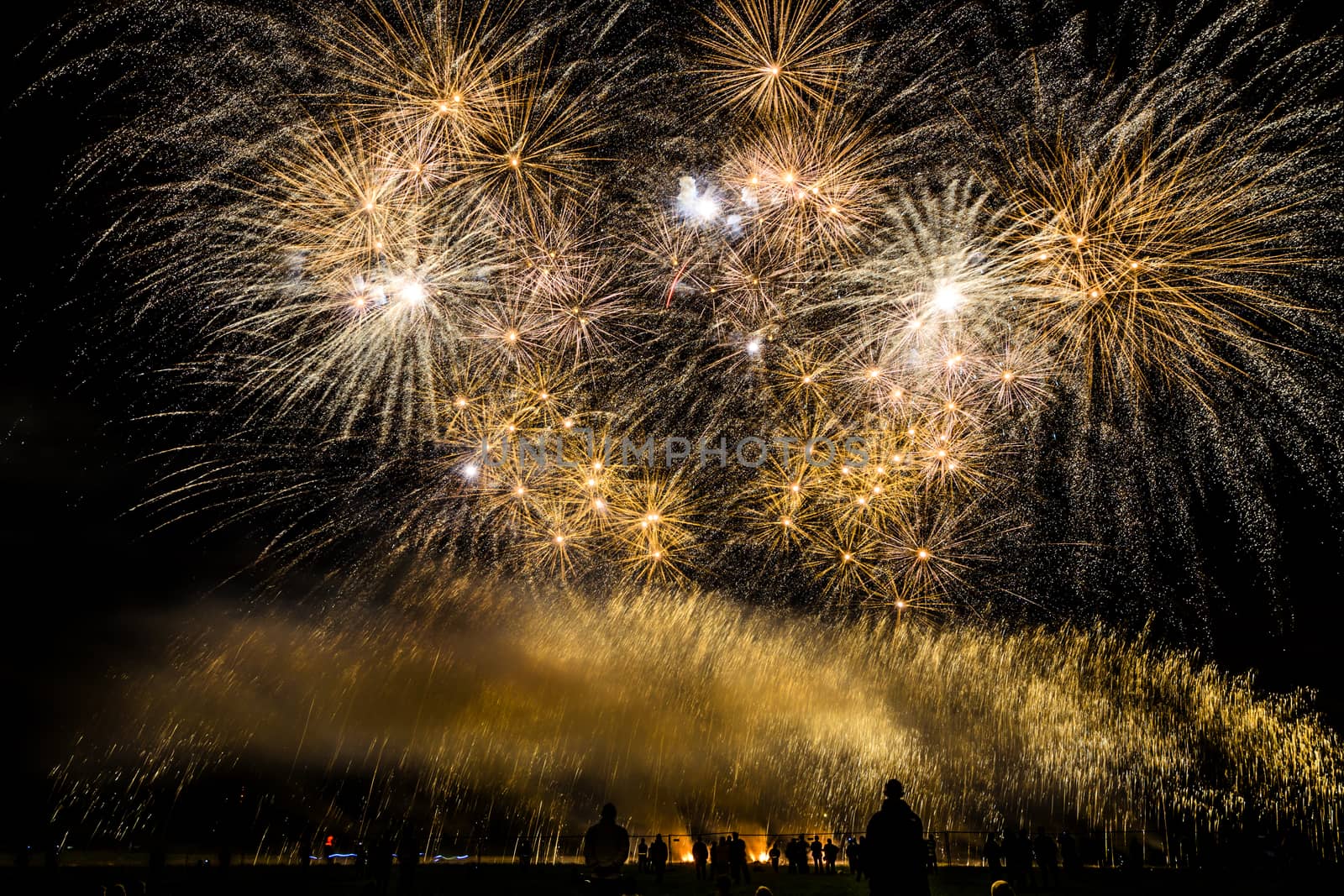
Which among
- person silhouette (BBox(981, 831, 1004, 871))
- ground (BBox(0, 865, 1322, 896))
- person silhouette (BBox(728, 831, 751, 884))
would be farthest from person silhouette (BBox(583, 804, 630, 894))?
person silhouette (BBox(981, 831, 1004, 871))

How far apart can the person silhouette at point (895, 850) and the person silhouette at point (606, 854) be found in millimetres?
2222

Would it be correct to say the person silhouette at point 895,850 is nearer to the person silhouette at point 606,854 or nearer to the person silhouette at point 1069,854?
the person silhouette at point 606,854

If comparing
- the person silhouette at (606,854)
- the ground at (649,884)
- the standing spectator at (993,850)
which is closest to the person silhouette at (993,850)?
the standing spectator at (993,850)

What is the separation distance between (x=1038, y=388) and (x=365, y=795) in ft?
600

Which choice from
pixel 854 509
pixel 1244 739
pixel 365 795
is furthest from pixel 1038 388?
pixel 365 795

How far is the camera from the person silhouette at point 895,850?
21.6ft

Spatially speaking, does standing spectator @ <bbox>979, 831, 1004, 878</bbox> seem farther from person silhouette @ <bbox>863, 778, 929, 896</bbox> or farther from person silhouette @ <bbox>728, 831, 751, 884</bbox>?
person silhouette @ <bbox>863, 778, 929, 896</bbox>

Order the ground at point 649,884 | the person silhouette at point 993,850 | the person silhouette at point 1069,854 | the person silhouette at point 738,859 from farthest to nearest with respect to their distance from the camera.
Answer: the person silhouette at point 1069,854, the person silhouette at point 993,850, the person silhouette at point 738,859, the ground at point 649,884

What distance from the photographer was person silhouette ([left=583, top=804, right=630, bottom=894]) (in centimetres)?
747

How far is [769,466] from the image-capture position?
17.7 metres

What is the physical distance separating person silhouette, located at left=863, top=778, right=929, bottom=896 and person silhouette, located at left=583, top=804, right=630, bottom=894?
2.22 metres

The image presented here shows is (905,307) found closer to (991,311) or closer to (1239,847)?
(991,311)

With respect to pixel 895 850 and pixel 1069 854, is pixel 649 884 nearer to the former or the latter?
pixel 1069 854

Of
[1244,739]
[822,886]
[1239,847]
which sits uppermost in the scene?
[1244,739]
